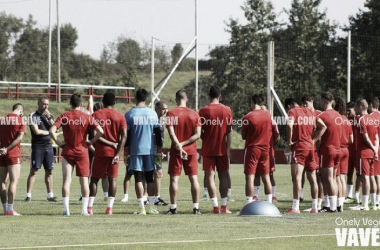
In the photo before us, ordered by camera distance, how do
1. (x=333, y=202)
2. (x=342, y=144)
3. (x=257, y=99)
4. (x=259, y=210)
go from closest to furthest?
1. (x=259, y=210)
2. (x=333, y=202)
3. (x=257, y=99)
4. (x=342, y=144)

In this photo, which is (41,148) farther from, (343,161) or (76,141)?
(343,161)

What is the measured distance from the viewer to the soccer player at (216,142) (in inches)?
641

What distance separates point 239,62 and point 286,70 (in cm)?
525

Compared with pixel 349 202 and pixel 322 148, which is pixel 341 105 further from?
pixel 349 202

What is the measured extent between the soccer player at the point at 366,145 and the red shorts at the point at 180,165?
365 cm

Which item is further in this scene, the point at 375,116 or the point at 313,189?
the point at 375,116

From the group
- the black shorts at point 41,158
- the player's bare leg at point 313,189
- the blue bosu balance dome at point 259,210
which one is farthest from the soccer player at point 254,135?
the black shorts at point 41,158

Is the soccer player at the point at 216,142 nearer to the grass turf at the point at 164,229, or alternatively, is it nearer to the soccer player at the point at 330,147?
the grass turf at the point at 164,229

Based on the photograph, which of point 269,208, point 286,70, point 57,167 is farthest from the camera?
point 286,70

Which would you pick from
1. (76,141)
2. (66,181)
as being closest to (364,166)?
(76,141)

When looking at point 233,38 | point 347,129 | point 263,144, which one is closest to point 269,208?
point 263,144

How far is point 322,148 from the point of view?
16.7 metres

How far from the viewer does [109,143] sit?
1599cm

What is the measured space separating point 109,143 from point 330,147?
4.23 metres
